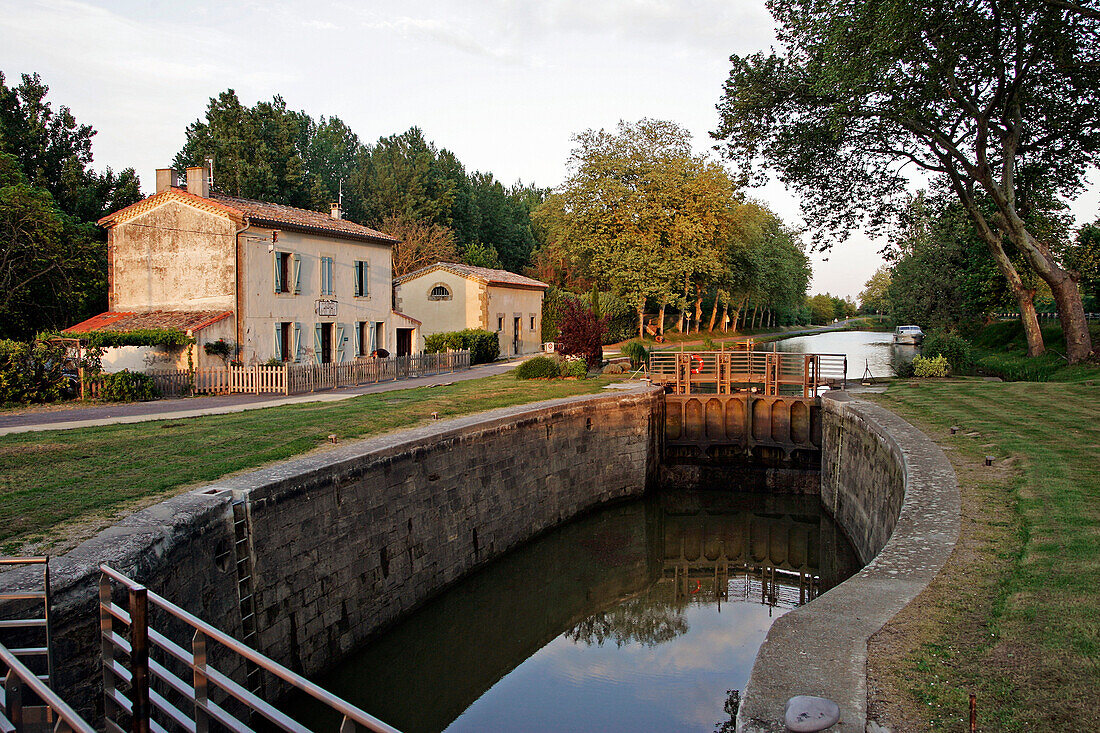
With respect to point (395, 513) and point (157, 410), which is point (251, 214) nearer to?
point (157, 410)

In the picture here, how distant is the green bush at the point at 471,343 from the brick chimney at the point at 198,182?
1031 centimetres

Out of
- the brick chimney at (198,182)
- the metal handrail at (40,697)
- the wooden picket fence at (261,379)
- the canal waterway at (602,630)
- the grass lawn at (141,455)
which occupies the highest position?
the brick chimney at (198,182)

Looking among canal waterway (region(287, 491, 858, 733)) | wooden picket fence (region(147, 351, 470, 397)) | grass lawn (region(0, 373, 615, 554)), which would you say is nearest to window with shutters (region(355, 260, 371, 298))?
wooden picket fence (region(147, 351, 470, 397))

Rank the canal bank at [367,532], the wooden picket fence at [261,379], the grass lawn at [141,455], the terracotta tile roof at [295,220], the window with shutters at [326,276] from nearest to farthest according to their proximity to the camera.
A: 1. the canal bank at [367,532]
2. the grass lawn at [141,455]
3. the wooden picket fence at [261,379]
4. the terracotta tile roof at [295,220]
5. the window with shutters at [326,276]

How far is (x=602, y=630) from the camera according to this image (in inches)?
454

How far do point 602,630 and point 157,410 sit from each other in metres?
10.7

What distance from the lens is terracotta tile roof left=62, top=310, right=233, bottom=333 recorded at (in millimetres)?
21234

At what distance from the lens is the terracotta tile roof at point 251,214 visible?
22.1 meters

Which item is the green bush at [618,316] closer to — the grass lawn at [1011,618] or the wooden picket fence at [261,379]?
the wooden picket fence at [261,379]

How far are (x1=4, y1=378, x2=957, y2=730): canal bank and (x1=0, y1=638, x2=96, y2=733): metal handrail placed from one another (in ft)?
7.99

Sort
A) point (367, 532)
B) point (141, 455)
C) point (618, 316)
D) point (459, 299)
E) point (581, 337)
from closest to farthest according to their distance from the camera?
point (367, 532)
point (141, 455)
point (581, 337)
point (459, 299)
point (618, 316)

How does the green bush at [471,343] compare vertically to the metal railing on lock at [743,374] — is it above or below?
above

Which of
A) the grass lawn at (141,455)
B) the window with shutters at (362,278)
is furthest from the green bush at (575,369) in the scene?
the window with shutters at (362,278)

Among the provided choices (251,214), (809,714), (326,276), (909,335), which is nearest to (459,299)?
(326,276)
